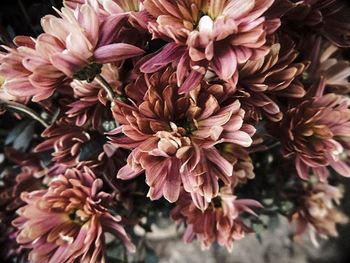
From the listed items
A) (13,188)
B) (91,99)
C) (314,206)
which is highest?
(91,99)

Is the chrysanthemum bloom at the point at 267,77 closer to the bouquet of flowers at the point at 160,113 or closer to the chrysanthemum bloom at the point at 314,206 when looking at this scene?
the bouquet of flowers at the point at 160,113

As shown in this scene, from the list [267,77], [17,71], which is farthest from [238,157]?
[17,71]

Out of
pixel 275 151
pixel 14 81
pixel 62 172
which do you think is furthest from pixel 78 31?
pixel 275 151

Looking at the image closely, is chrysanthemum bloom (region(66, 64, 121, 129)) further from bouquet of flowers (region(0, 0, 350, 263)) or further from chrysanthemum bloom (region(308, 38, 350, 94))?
chrysanthemum bloom (region(308, 38, 350, 94))

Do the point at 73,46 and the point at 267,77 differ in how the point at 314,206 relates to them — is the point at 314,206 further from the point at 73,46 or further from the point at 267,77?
the point at 73,46

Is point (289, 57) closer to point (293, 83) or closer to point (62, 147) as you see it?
point (293, 83)

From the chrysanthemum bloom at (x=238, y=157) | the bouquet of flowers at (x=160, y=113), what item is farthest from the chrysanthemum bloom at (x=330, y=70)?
the chrysanthemum bloom at (x=238, y=157)

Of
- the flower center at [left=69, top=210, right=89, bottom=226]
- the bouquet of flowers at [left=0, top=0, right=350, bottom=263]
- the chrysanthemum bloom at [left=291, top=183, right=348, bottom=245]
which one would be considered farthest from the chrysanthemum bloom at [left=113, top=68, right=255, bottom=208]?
the chrysanthemum bloom at [left=291, top=183, right=348, bottom=245]
